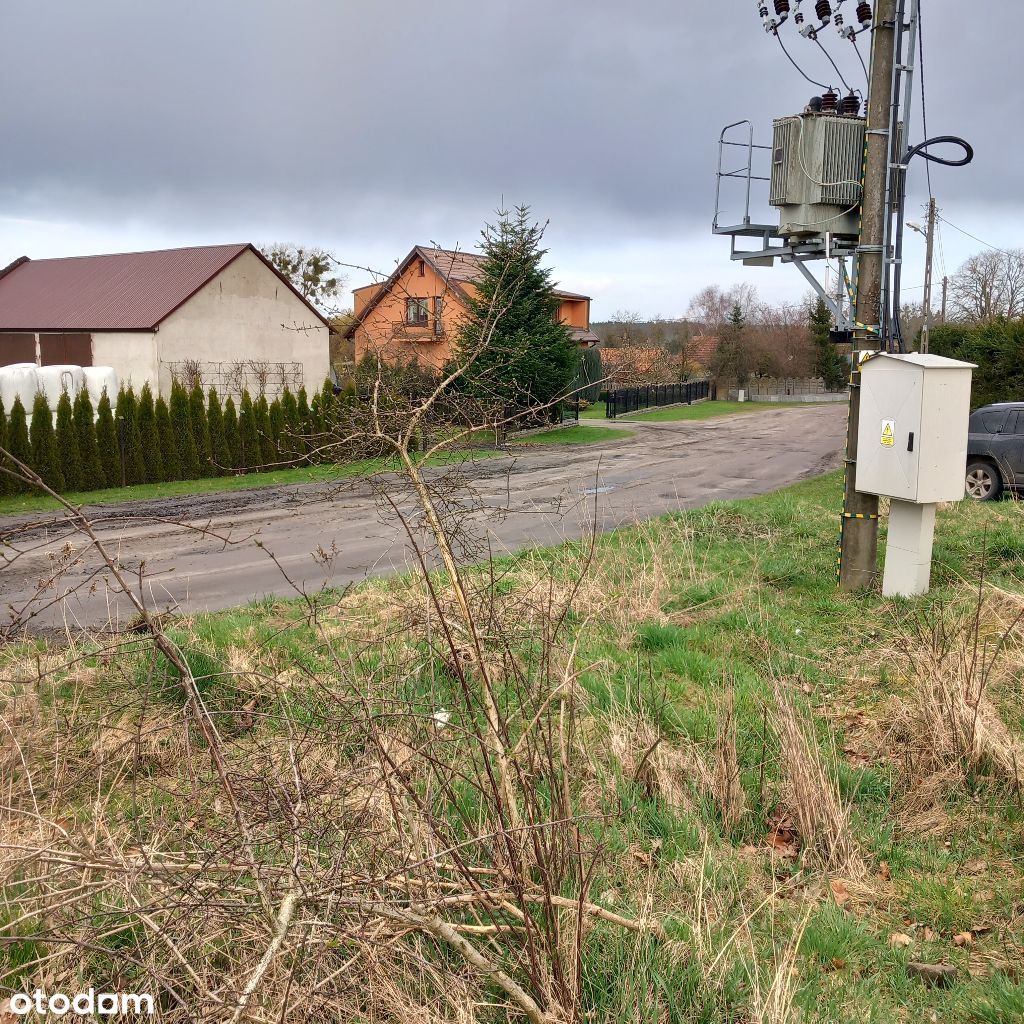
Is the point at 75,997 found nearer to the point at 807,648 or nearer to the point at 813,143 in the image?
the point at 807,648

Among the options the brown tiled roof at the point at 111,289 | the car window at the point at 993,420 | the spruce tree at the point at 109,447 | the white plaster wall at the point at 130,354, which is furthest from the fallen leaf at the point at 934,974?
the brown tiled roof at the point at 111,289

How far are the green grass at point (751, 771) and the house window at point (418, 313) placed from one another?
1452 millimetres

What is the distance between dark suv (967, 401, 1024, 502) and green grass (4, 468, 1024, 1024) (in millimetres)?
6444

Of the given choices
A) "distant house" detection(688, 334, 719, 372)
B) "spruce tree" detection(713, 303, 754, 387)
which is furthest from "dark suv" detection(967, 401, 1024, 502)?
"spruce tree" detection(713, 303, 754, 387)

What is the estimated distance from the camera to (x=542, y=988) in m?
2.64

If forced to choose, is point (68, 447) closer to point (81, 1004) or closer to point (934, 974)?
point (81, 1004)

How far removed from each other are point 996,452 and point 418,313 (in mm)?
13464

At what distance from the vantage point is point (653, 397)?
156 feet

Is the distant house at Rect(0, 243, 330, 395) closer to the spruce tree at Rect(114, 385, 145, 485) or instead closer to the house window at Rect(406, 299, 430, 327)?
the spruce tree at Rect(114, 385, 145, 485)

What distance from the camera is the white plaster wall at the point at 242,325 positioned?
31.9m

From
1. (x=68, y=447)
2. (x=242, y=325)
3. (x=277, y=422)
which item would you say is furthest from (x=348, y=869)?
(x=242, y=325)

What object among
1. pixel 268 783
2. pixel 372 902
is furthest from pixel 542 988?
pixel 268 783

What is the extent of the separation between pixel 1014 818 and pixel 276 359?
3321 cm

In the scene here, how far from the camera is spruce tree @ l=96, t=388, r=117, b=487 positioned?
20141mm
